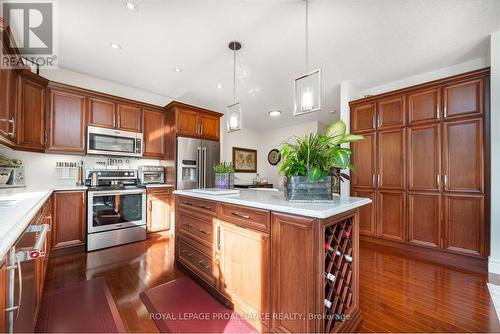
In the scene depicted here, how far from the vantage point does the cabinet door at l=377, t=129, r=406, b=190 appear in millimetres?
2935

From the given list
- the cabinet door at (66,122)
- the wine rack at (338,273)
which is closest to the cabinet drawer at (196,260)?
the wine rack at (338,273)

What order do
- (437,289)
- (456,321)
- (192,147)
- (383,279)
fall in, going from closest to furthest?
(456,321) < (437,289) < (383,279) < (192,147)

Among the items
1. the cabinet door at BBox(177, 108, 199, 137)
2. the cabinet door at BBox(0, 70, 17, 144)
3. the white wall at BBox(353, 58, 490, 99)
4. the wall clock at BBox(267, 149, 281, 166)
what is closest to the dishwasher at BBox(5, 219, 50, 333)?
the cabinet door at BBox(0, 70, 17, 144)

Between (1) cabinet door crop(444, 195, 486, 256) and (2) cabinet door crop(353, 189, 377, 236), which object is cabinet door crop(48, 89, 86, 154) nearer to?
(2) cabinet door crop(353, 189, 377, 236)

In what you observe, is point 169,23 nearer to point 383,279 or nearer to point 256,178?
point 383,279

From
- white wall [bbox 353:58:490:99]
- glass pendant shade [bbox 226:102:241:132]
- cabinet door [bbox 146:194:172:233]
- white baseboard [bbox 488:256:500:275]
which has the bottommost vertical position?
white baseboard [bbox 488:256:500:275]

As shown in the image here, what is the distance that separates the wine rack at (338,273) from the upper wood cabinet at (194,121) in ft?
10.1

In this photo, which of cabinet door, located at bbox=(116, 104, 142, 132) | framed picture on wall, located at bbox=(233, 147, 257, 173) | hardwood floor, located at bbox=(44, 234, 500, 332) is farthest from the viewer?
framed picture on wall, located at bbox=(233, 147, 257, 173)

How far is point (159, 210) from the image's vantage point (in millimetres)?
3508

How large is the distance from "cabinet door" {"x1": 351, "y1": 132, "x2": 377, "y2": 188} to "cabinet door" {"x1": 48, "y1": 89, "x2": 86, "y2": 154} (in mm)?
4308

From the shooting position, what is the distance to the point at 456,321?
1.57 m

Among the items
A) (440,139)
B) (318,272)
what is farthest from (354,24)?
(318,272)

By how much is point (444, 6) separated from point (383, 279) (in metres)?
2.74

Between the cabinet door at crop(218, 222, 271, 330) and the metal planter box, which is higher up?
the metal planter box
